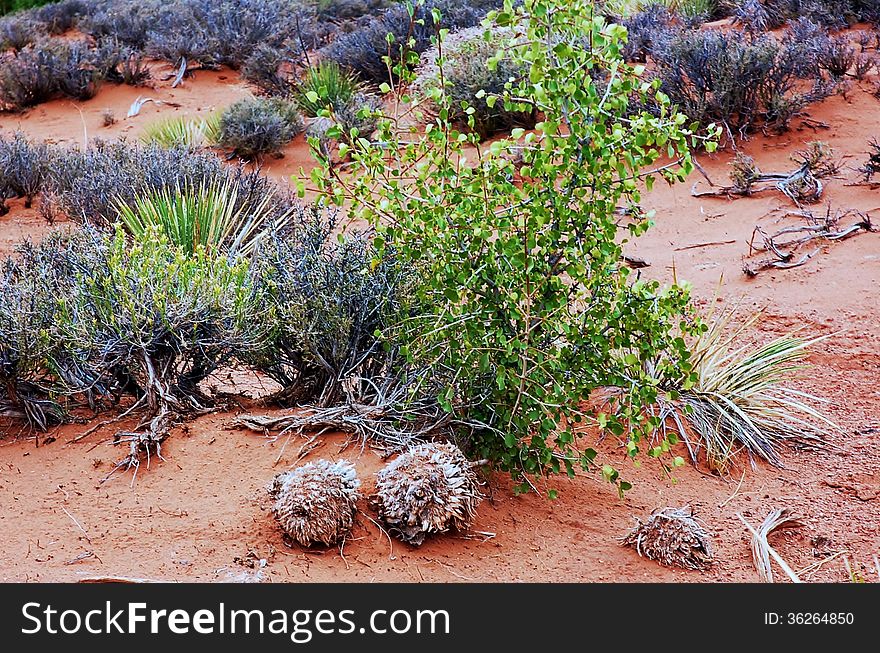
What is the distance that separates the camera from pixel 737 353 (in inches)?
181

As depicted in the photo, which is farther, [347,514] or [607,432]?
[607,432]

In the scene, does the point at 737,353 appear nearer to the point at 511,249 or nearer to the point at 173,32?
the point at 511,249

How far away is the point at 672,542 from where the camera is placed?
3.23 m

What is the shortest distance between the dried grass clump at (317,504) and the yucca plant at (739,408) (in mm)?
1772

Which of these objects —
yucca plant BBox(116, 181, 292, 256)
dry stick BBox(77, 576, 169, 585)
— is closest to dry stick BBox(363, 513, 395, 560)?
dry stick BBox(77, 576, 169, 585)

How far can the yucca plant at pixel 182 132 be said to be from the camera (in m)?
9.63

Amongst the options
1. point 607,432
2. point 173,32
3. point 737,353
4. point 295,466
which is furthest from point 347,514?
point 173,32

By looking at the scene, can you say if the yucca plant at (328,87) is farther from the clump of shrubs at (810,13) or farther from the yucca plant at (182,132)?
the clump of shrubs at (810,13)

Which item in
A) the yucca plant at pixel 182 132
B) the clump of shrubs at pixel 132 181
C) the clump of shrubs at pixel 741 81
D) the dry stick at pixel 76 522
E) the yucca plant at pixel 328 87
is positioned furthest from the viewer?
the yucca plant at pixel 328 87

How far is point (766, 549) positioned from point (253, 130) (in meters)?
7.68

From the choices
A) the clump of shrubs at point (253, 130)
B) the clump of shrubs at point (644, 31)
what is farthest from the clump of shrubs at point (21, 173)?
the clump of shrubs at point (644, 31)

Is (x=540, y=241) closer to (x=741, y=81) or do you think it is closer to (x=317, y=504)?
(x=317, y=504)

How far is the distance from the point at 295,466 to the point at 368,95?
8.11 meters

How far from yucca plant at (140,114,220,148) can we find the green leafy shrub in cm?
666
